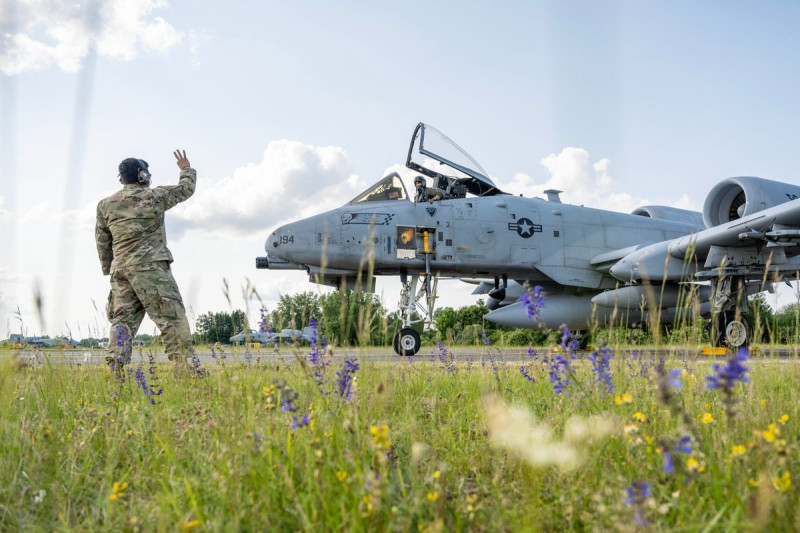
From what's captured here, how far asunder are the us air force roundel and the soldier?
7.83 m

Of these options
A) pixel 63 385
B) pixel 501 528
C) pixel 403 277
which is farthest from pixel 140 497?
pixel 403 277

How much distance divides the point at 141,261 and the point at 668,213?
13.8 m

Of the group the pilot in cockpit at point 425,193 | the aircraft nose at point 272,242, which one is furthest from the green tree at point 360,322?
the pilot in cockpit at point 425,193

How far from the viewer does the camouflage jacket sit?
Result: 5152mm

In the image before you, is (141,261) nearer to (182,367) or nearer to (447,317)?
(182,367)

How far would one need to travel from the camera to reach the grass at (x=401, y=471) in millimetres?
1564

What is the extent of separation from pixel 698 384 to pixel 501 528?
7.90 feet

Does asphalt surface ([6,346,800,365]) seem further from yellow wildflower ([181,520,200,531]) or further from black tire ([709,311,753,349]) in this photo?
black tire ([709,311,753,349])

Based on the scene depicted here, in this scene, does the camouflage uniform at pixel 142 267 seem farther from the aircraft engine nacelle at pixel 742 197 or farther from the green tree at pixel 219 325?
the aircraft engine nacelle at pixel 742 197

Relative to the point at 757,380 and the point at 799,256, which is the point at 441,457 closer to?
the point at 757,380

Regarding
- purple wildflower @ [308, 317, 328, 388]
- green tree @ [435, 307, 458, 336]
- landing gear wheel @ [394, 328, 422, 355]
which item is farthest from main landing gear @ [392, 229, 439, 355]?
green tree @ [435, 307, 458, 336]

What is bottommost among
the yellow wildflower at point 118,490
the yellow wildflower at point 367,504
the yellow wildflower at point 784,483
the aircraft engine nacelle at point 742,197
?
the yellow wildflower at point 118,490

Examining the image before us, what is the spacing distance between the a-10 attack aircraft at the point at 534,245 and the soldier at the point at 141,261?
4260 mm

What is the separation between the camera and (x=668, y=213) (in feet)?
49.8
